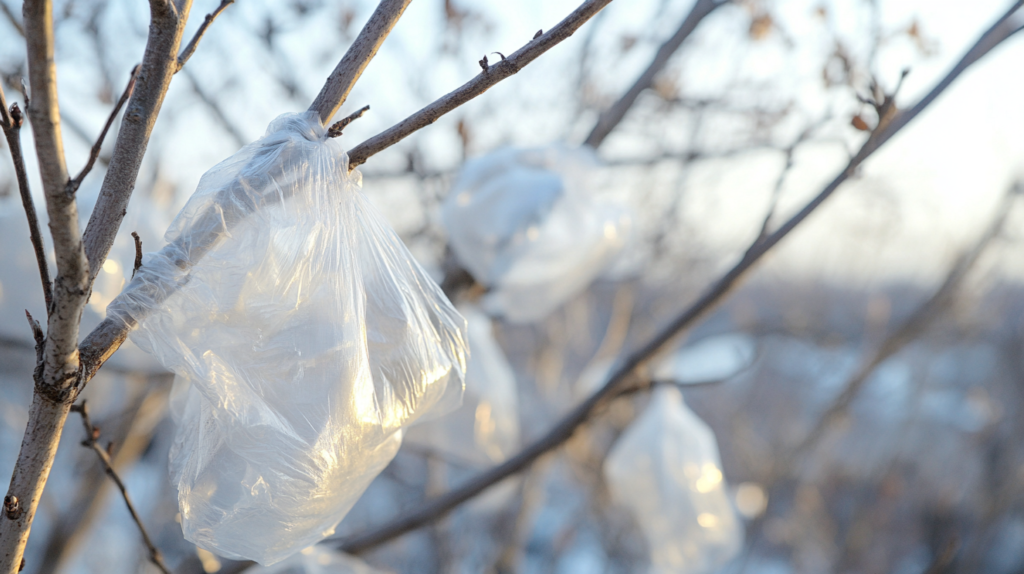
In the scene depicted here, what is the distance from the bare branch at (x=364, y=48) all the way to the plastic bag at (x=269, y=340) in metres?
0.04

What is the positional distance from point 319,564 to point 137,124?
2.95ft

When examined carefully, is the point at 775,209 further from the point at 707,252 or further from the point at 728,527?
the point at 707,252

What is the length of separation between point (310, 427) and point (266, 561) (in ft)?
0.52

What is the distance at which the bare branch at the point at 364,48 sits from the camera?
21.4 inches

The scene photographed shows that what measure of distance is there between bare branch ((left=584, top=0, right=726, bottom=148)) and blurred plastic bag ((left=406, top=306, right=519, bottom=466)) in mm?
644

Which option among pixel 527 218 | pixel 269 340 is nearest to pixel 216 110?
pixel 527 218

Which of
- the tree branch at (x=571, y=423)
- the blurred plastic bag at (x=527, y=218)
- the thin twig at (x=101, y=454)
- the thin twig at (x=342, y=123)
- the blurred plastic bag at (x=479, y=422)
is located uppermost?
the thin twig at (x=342, y=123)

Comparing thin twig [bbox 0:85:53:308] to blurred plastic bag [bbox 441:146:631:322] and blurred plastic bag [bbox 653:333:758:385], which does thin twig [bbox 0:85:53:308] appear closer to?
blurred plastic bag [bbox 441:146:631:322]

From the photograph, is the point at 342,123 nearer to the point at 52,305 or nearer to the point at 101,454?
Answer: the point at 52,305

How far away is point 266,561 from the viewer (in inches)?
24.5

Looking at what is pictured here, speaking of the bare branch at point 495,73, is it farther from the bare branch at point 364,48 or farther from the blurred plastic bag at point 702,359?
the blurred plastic bag at point 702,359

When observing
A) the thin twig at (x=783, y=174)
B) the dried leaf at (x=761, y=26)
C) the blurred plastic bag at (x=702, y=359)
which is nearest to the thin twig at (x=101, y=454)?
the thin twig at (x=783, y=174)

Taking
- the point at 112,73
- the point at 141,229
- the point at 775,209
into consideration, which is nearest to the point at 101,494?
the point at 141,229

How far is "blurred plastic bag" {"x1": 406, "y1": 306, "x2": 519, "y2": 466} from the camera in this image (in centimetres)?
174
